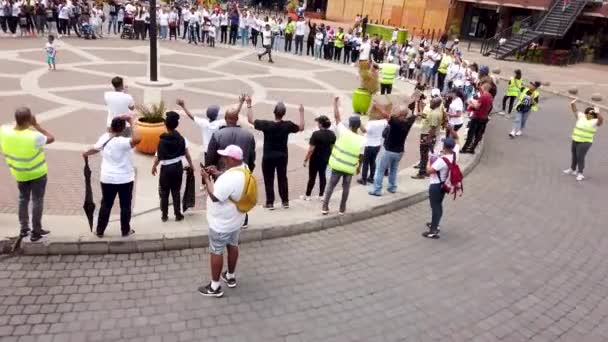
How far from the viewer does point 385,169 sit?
9445 mm

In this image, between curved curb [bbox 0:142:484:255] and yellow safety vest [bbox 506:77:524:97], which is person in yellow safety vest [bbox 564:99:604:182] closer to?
yellow safety vest [bbox 506:77:524:97]

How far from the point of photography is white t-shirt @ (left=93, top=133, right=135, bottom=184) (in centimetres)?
659

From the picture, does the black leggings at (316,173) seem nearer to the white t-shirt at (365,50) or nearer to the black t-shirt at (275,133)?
the black t-shirt at (275,133)

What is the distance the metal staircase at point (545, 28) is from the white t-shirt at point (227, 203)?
30.8m

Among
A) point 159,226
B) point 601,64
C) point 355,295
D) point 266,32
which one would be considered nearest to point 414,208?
point 355,295

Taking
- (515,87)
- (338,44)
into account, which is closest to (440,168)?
(515,87)

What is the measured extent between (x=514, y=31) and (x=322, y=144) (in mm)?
31305

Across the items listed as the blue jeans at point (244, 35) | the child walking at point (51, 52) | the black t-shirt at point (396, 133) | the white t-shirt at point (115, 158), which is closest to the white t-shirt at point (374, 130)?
the black t-shirt at point (396, 133)

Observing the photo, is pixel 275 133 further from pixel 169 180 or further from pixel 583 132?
pixel 583 132

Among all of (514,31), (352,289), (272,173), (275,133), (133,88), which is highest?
(514,31)

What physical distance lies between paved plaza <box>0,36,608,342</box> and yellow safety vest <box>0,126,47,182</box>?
1.07m

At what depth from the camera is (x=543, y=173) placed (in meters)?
12.2

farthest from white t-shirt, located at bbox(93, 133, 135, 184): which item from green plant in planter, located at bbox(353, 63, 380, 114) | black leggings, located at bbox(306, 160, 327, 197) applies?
green plant in planter, located at bbox(353, 63, 380, 114)

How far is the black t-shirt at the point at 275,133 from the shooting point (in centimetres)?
799
